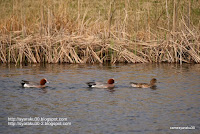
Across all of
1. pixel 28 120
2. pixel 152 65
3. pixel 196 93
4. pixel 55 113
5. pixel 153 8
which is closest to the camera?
pixel 28 120

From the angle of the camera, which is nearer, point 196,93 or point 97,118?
point 97,118

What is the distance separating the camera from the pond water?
10.1 meters

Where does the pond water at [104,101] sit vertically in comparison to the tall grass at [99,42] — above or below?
below

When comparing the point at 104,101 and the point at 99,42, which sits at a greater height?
the point at 99,42

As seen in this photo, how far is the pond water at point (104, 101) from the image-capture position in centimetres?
1006

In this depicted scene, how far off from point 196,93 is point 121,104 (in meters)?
2.99

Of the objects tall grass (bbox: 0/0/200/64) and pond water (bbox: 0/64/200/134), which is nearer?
pond water (bbox: 0/64/200/134)

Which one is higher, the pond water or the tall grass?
the tall grass

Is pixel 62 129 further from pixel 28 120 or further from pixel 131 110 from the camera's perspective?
pixel 131 110

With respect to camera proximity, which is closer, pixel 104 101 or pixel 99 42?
pixel 104 101

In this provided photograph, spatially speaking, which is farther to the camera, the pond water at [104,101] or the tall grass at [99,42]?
the tall grass at [99,42]

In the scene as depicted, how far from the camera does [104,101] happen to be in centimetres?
1290

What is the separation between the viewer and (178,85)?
15469 mm

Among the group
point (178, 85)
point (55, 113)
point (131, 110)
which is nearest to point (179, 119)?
point (131, 110)
